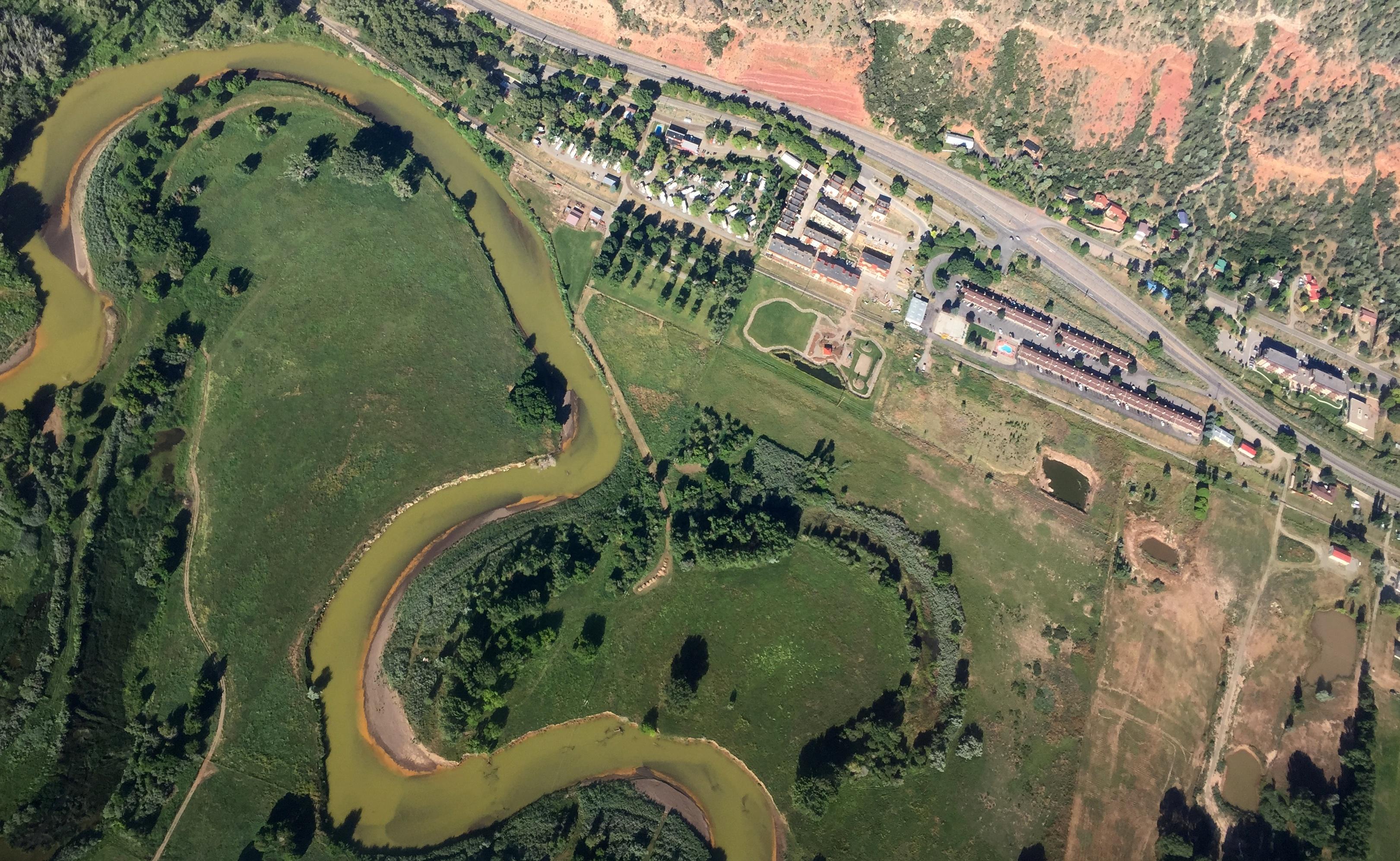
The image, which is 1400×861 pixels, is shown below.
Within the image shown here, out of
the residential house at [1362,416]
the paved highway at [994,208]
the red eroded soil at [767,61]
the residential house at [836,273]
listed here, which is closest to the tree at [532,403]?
the residential house at [836,273]

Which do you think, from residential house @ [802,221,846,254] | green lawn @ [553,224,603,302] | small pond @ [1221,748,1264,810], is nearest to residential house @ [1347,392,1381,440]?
small pond @ [1221,748,1264,810]

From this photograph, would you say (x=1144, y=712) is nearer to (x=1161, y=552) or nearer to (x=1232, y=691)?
(x=1232, y=691)

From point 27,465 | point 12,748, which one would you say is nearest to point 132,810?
point 12,748

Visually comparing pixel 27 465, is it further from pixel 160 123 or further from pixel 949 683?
pixel 949 683

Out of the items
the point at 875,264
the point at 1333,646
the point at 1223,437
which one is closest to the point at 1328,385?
the point at 1223,437

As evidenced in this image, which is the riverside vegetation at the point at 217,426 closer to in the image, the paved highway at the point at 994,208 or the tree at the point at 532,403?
the tree at the point at 532,403

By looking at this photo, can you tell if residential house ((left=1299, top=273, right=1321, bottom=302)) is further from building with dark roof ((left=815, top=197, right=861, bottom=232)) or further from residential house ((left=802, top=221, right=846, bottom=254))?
residential house ((left=802, top=221, right=846, bottom=254))
